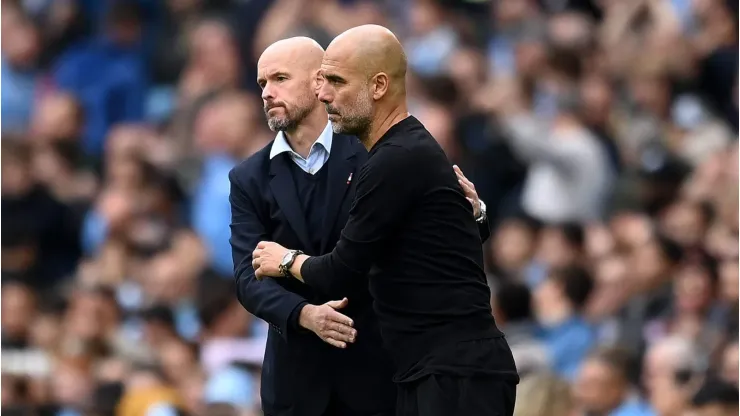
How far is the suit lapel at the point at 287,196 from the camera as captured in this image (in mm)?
5402

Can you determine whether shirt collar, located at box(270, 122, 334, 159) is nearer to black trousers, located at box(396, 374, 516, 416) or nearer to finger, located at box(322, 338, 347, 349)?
finger, located at box(322, 338, 347, 349)

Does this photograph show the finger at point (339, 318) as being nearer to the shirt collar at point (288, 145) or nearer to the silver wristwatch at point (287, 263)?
the silver wristwatch at point (287, 263)

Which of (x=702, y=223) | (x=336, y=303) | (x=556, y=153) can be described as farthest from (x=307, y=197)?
(x=556, y=153)

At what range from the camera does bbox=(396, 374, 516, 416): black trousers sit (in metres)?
5.01

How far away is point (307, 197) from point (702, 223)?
4.19 metres

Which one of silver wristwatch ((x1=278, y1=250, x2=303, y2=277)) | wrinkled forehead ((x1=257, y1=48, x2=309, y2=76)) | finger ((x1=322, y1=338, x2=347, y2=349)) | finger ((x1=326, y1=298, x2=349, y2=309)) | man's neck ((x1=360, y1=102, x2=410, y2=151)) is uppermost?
wrinkled forehead ((x1=257, y1=48, x2=309, y2=76))

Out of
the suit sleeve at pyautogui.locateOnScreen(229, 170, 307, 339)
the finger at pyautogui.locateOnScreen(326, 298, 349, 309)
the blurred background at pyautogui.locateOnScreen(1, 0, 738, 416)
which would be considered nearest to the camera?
the finger at pyautogui.locateOnScreen(326, 298, 349, 309)

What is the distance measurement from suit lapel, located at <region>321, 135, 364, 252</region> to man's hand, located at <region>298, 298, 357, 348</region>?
241 millimetres

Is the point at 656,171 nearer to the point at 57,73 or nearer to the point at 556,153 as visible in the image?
the point at 556,153

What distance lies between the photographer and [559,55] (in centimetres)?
1072

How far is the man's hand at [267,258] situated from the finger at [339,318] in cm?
20

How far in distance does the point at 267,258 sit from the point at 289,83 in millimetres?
565

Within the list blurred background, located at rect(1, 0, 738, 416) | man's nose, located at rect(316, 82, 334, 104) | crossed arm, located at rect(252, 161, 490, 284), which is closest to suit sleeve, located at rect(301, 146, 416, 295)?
crossed arm, located at rect(252, 161, 490, 284)

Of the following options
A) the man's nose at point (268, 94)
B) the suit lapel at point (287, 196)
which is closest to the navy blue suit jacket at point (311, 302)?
the suit lapel at point (287, 196)
